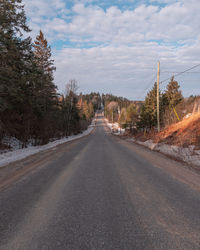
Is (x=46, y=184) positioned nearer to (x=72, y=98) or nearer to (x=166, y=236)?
(x=166, y=236)

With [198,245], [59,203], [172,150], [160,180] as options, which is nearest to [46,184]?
[59,203]

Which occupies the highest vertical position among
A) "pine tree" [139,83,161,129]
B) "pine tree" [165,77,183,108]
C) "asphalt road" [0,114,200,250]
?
"pine tree" [165,77,183,108]

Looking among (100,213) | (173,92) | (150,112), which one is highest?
(173,92)

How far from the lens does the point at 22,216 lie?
10.8 feet

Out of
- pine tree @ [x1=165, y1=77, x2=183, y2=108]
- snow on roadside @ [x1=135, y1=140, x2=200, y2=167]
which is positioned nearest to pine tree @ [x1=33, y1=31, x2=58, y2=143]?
snow on roadside @ [x1=135, y1=140, x2=200, y2=167]

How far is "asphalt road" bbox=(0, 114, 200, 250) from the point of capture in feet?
8.34

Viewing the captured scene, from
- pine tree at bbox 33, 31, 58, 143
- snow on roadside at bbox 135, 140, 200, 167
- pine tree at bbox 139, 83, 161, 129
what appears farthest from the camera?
pine tree at bbox 139, 83, 161, 129

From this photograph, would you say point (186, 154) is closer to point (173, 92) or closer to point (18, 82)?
point (18, 82)

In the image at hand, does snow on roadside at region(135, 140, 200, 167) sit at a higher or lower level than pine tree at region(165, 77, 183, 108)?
lower

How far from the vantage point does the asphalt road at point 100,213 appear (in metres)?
2.54

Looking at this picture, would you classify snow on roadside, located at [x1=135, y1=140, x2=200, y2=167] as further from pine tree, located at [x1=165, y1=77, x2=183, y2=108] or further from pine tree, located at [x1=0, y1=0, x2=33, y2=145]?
pine tree, located at [x1=165, y1=77, x2=183, y2=108]

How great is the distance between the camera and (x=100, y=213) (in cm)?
339

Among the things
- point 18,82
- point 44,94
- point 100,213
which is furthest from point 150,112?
point 100,213

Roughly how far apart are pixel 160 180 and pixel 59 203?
3.37 m
